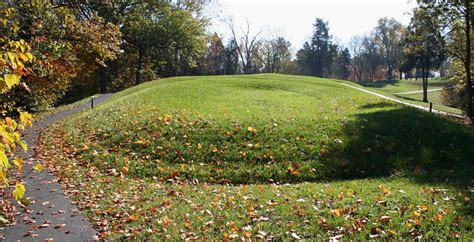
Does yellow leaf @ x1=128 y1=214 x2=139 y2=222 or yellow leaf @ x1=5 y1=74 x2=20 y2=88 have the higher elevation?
yellow leaf @ x1=5 y1=74 x2=20 y2=88

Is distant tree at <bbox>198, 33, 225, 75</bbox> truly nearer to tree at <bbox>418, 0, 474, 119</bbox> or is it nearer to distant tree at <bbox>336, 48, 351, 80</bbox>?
distant tree at <bbox>336, 48, 351, 80</bbox>

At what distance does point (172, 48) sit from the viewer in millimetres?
42062

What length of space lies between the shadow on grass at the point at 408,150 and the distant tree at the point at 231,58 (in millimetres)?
58288

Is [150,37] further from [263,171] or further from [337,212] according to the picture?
[337,212]

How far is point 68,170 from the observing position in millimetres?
9875

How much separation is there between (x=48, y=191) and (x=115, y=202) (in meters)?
1.89

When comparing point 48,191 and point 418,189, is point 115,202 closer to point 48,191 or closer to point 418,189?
point 48,191

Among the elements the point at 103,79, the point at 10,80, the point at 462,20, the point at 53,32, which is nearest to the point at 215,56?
the point at 103,79

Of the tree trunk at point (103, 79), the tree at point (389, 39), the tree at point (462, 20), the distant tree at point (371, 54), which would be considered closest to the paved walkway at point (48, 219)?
the tree at point (462, 20)

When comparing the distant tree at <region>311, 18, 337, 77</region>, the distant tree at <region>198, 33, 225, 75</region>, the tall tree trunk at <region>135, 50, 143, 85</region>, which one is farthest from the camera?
the distant tree at <region>311, 18, 337, 77</region>

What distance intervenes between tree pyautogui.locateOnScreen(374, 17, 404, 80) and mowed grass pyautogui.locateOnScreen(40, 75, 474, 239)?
73318mm

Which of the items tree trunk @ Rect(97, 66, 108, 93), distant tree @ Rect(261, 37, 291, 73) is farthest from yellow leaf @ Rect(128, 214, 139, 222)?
distant tree @ Rect(261, 37, 291, 73)

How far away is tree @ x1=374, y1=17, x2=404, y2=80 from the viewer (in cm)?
8088

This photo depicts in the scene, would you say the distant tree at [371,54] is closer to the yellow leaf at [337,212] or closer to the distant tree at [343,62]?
the distant tree at [343,62]
